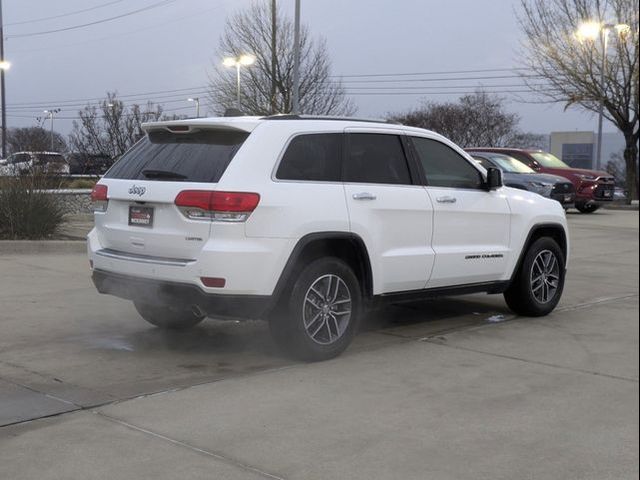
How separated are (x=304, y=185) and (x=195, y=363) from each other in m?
1.55

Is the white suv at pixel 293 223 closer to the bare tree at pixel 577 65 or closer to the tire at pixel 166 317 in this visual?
the tire at pixel 166 317

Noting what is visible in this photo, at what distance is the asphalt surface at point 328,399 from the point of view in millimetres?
3896

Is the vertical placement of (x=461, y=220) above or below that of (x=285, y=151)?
below

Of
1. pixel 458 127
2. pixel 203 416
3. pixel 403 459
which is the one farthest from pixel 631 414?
pixel 458 127

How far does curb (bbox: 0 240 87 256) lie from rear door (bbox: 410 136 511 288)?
22.7 feet

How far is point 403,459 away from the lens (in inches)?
159

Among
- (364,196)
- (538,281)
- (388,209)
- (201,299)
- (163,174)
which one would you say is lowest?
(538,281)

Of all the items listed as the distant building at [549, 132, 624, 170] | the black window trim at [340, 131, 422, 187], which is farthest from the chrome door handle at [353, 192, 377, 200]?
the distant building at [549, 132, 624, 170]

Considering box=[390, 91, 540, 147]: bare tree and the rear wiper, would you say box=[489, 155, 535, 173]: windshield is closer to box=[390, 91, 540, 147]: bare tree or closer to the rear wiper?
the rear wiper

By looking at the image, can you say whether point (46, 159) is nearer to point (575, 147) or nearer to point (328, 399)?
point (328, 399)

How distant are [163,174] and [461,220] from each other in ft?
8.58

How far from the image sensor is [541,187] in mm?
18594

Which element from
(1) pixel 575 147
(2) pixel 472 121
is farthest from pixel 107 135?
(1) pixel 575 147

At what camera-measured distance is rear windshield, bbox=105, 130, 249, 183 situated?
5648 mm
